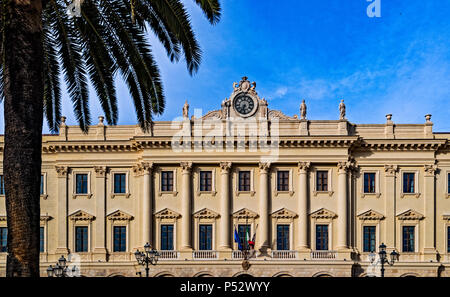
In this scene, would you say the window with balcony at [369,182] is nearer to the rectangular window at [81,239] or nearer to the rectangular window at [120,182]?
the rectangular window at [120,182]

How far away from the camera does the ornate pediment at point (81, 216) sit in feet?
125

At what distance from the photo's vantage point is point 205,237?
123 ft

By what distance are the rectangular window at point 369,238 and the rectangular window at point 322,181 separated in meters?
4.26

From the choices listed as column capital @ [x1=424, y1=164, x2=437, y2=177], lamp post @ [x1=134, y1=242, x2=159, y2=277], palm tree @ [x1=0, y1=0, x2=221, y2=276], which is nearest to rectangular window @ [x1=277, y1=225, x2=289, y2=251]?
column capital @ [x1=424, y1=164, x2=437, y2=177]

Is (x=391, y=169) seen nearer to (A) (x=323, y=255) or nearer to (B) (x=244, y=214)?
(A) (x=323, y=255)

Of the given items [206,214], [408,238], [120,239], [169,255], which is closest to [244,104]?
[206,214]

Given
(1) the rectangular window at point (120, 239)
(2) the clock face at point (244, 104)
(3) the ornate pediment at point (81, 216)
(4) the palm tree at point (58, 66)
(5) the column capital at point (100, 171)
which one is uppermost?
(2) the clock face at point (244, 104)

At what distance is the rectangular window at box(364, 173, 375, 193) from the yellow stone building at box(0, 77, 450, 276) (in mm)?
75

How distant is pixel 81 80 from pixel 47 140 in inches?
978

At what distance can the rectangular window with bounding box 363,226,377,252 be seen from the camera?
37344 mm

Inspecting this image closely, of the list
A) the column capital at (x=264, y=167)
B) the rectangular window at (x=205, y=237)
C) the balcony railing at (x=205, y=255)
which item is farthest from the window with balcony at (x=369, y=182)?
the balcony railing at (x=205, y=255)

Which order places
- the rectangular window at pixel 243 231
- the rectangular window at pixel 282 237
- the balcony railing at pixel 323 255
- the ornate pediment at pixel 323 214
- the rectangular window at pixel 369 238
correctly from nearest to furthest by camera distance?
the balcony railing at pixel 323 255 → the rectangular window at pixel 243 231 → the rectangular window at pixel 282 237 → the ornate pediment at pixel 323 214 → the rectangular window at pixel 369 238

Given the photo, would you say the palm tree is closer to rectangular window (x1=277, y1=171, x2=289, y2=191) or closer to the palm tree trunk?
the palm tree trunk
